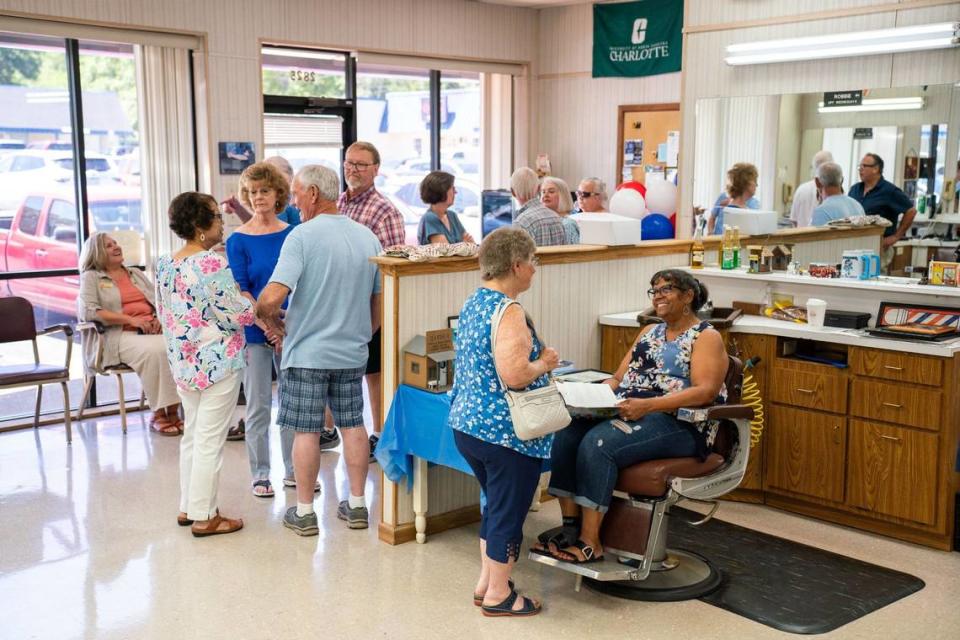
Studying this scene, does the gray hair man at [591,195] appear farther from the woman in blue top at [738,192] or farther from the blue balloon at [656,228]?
→ the woman in blue top at [738,192]

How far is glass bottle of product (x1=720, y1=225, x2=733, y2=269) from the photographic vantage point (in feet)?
17.6

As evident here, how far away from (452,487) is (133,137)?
3817mm

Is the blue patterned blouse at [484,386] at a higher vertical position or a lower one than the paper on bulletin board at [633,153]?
lower

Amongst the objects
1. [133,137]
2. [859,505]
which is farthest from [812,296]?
[133,137]

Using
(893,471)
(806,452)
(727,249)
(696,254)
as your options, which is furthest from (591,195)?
(893,471)

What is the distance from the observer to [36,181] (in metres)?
6.43

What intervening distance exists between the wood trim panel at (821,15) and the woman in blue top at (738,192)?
76 centimetres

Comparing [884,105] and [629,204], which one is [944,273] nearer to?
[884,105]

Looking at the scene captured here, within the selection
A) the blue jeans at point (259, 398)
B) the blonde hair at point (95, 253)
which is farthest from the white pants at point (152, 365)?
the blue jeans at point (259, 398)

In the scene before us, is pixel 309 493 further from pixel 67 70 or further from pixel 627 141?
pixel 627 141

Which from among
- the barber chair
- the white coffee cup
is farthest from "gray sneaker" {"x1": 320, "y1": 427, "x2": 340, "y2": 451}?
the white coffee cup

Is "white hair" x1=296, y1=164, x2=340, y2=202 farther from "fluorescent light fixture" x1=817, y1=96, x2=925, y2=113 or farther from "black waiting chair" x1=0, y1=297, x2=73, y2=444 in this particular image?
"fluorescent light fixture" x1=817, y1=96, x2=925, y2=113

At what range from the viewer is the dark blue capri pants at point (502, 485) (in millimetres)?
3396

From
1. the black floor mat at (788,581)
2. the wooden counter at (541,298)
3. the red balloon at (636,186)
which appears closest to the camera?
the black floor mat at (788,581)
